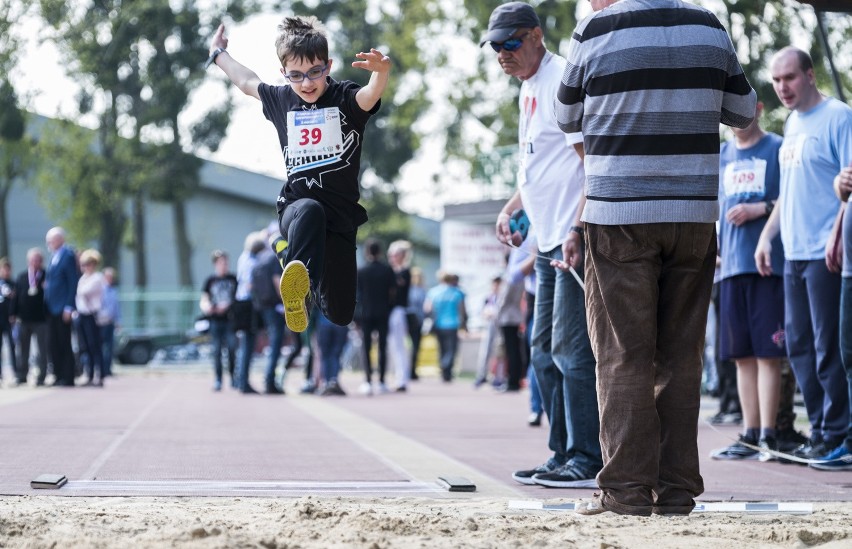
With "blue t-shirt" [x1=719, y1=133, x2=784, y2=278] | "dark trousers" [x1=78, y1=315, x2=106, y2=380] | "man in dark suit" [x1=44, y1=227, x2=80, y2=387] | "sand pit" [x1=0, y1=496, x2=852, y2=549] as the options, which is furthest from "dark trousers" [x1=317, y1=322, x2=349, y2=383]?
"sand pit" [x1=0, y1=496, x2=852, y2=549]

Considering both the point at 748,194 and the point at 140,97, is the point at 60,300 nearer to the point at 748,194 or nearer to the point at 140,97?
the point at 748,194

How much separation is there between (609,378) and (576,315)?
1.28 metres

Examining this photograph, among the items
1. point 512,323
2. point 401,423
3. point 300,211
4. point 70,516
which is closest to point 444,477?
point 300,211

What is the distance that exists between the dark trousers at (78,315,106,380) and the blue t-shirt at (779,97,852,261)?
13.5 metres

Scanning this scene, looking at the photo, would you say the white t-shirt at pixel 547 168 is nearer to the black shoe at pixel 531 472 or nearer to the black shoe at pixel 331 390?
the black shoe at pixel 531 472

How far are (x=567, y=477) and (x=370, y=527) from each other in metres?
2.06

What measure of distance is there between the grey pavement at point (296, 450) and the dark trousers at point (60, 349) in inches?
139

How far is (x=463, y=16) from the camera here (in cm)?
4128

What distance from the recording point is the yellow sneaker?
20.5 feet

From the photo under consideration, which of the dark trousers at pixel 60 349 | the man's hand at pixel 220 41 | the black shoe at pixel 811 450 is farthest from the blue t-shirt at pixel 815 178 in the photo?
the dark trousers at pixel 60 349

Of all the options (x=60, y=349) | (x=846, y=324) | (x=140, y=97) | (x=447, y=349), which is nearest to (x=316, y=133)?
(x=846, y=324)

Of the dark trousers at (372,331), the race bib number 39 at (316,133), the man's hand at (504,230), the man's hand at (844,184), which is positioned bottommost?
the dark trousers at (372,331)

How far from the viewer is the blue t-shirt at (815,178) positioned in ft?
25.6

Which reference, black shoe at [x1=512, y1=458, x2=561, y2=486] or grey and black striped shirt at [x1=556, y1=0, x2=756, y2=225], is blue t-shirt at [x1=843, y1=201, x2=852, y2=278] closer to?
black shoe at [x1=512, y1=458, x2=561, y2=486]
